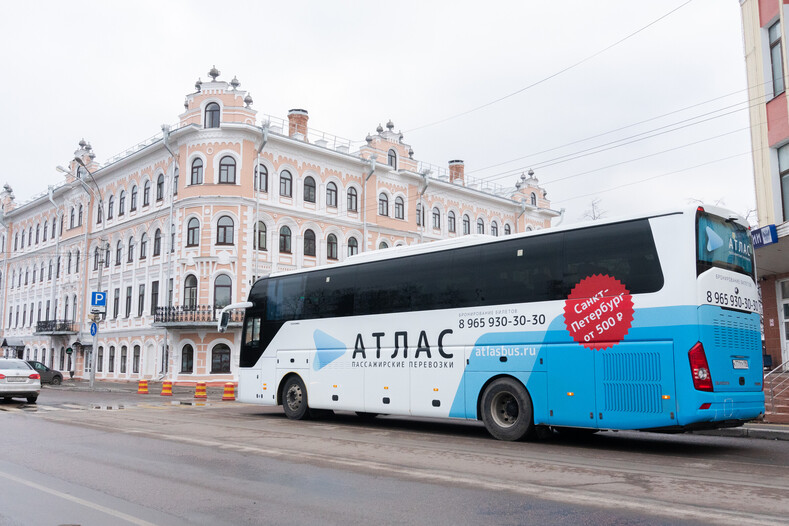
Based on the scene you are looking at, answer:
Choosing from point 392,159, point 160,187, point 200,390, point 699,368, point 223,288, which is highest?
point 392,159

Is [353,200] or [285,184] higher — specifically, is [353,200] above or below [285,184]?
below

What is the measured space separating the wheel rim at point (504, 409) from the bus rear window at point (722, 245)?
4183mm

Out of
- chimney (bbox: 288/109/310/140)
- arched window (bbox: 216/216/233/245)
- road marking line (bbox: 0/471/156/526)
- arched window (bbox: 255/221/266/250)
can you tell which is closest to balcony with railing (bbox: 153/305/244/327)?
arched window (bbox: 216/216/233/245)

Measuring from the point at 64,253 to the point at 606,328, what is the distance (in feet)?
164

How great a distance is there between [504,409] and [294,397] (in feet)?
22.0

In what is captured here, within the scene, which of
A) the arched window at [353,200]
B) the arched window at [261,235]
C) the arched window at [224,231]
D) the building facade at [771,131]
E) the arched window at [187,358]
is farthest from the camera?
the arched window at [353,200]

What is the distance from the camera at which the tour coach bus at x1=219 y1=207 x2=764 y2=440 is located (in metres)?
10.5

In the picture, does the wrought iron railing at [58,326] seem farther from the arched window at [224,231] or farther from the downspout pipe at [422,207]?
the downspout pipe at [422,207]

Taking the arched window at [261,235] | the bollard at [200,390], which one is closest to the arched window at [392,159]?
the arched window at [261,235]

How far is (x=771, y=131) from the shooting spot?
18578 mm

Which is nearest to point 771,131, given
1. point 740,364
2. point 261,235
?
point 740,364

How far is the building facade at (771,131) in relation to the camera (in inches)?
715

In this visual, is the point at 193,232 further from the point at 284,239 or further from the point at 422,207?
the point at 422,207

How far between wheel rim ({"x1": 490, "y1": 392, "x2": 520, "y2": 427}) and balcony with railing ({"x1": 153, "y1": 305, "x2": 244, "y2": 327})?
2658 centimetres
